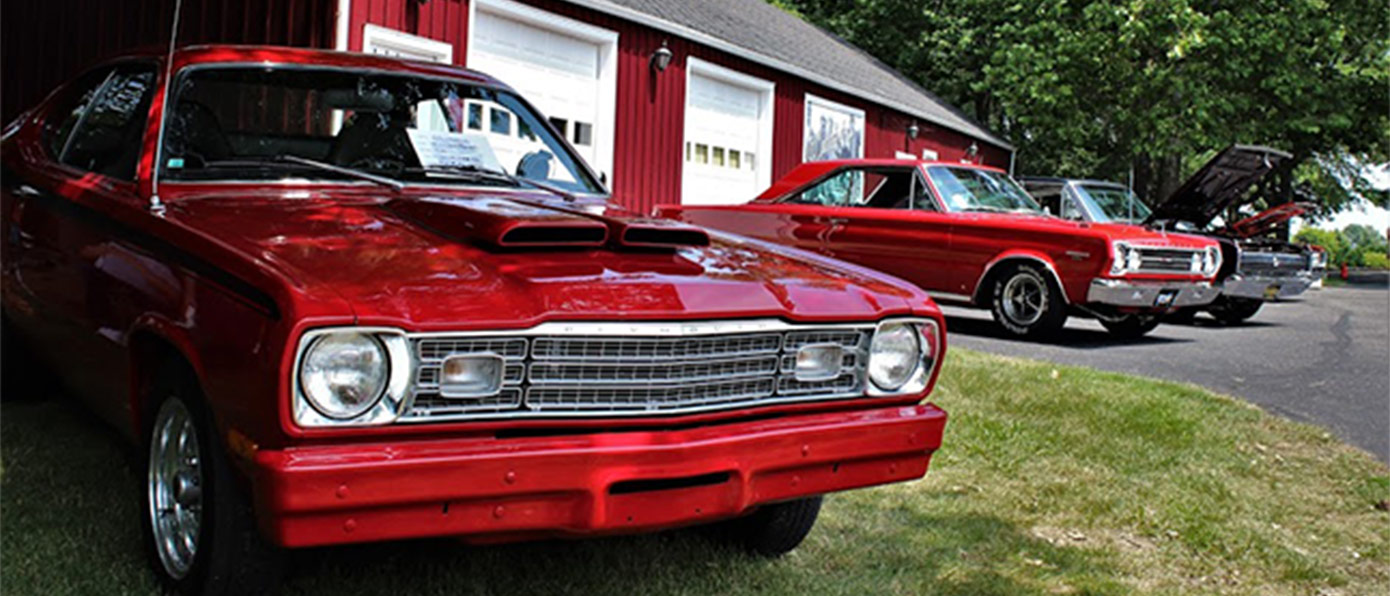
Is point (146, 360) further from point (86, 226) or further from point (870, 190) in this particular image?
point (870, 190)

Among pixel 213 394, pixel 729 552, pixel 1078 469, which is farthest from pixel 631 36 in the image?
pixel 213 394

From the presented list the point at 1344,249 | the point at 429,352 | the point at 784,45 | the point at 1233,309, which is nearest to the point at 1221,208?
the point at 1233,309

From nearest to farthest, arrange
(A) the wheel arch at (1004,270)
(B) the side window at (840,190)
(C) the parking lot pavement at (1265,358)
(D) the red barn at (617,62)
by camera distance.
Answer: (C) the parking lot pavement at (1265,358), (A) the wheel arch at (1004,270), (D) the red barn at (617,62), (B) the side window at (840,190)

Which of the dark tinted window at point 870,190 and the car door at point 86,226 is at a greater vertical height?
the dark tinted window at point 870,190

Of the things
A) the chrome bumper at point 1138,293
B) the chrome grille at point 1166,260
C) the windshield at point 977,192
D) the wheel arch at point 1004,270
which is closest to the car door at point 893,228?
the windshield at point 977,192

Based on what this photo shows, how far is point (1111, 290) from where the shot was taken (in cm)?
872

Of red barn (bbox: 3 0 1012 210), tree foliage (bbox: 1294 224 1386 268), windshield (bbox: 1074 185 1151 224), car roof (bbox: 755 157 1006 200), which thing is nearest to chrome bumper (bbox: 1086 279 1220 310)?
windshield (bbox: 1074 185 1151 224)

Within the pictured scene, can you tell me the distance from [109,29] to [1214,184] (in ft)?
35.3

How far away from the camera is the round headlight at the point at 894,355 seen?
3012mm

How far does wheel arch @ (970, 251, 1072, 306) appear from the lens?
29.4 feet

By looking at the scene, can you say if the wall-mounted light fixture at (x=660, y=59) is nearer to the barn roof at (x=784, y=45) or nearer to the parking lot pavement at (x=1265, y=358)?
the barn roof at (x=784, y=45)

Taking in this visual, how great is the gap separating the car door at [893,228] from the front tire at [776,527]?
240 inches

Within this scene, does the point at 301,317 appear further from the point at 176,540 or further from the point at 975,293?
the point at 975,293

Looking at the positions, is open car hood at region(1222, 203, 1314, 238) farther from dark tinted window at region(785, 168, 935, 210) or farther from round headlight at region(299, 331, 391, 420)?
round headlight at region(299, 331, 391, 420)
